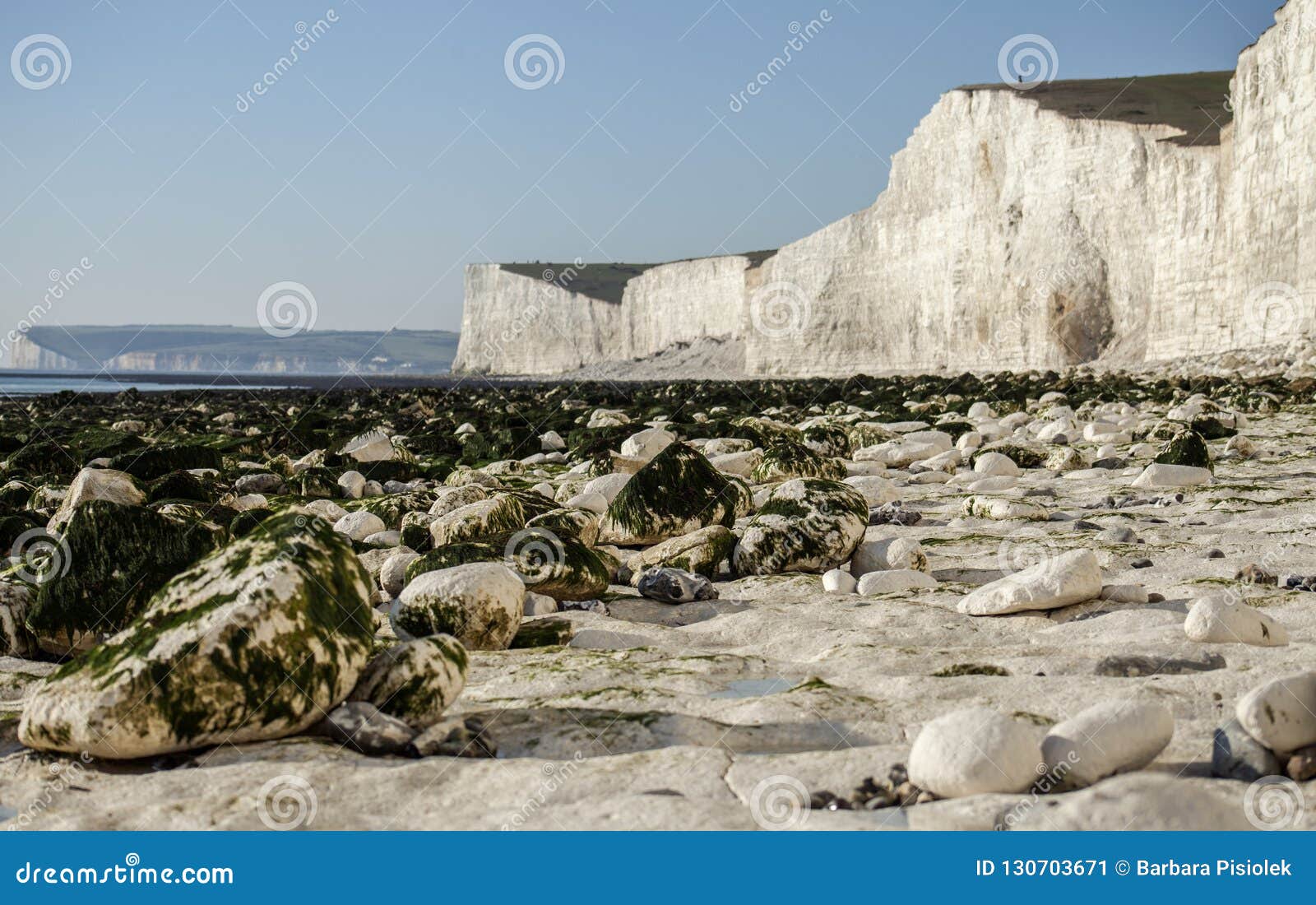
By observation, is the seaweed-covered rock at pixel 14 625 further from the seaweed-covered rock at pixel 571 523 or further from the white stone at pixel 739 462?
the white stone at pixel 739 462

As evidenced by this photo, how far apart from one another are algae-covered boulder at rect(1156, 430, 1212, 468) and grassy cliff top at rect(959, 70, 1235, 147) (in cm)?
2199

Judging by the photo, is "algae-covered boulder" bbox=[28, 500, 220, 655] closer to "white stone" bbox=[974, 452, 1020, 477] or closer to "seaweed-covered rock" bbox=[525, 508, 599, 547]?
"seaweed-covered rock" bbox=[525, 508, 599, 547]

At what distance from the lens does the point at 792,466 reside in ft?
24.0

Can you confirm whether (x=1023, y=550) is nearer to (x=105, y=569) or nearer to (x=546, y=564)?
(x=546, y=564)

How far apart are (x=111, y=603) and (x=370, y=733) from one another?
1823 mm

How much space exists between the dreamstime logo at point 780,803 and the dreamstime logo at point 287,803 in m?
0.88

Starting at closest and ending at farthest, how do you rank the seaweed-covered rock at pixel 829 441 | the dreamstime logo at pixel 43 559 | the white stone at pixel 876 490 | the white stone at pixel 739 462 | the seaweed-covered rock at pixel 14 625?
the seaweed-covered rock at pixel 14 625, the dreamstime logo at pixel 43 559, the white stone at pixel 876 490, the white stone at pixel 739 462, the seaweed-covered rock at pixel 829 441

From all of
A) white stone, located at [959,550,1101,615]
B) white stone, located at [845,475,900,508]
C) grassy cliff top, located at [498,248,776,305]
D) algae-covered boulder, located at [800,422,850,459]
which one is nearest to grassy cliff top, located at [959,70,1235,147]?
algae-covered boulder, located at [800,422,850,459]

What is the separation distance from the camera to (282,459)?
9141 millimetres

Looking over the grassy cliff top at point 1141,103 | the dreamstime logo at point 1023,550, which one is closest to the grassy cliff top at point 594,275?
the grassy cliff top at point 1141,103

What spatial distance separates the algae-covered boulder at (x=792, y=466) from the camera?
7.22 m

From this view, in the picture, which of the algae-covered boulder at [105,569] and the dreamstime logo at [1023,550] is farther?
the dreamstime logo at [1023,550]
